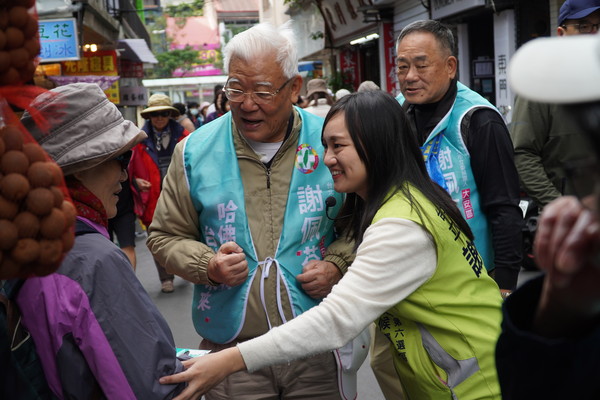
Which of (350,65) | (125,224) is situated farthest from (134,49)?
(125,224)

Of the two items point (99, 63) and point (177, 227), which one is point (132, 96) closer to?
point (99, 63)

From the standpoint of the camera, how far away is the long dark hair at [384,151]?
2225mm

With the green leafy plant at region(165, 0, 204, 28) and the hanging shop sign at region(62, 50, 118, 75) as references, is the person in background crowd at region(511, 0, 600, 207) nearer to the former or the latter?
the green leafy plant at region(165, 0, 204, 28)

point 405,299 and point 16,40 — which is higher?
point 16,40

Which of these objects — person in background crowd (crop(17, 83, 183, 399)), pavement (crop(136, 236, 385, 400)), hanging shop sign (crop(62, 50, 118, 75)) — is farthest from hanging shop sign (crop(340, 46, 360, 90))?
person in background crowd (crop(17, 83, 183, 399))

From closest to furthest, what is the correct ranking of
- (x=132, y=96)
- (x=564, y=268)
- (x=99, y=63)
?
1. (x=564, y=268)
2. (x=99, y=63)
3. (x=132, y=96)

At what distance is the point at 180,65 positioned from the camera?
165 ft

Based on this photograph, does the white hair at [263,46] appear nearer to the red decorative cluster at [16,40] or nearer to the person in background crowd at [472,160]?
the person in background crowd at [472,160]

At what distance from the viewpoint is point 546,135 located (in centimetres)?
389

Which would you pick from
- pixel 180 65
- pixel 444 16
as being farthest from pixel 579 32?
pixel 180 65

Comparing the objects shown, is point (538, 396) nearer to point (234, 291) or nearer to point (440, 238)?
point (440, 238)

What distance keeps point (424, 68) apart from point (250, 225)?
1201mm

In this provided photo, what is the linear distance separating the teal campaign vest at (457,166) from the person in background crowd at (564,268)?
1969mm

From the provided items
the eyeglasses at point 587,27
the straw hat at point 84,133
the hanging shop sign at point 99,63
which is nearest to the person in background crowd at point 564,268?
the straw hat at point 84,133
